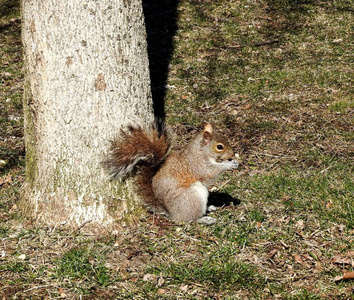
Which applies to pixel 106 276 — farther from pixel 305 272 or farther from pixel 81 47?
pixel 81 47

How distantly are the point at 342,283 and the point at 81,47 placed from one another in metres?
2.09

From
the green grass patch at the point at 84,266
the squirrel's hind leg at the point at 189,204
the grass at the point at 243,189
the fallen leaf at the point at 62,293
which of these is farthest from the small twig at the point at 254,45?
the fallen leaf at the point at 62,293

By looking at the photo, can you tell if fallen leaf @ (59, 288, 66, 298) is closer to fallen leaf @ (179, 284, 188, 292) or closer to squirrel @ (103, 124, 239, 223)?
fallen leaf @ (179, 284, 188, 292)

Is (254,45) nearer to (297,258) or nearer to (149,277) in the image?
(297,258)

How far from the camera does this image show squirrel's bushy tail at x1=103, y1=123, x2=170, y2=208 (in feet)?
10.4

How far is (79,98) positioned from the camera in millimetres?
3188

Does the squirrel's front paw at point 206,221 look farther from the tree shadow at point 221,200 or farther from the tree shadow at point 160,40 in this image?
the tree shadow at point 160,40

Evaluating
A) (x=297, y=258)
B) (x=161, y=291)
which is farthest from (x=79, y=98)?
(x=297, y=258)

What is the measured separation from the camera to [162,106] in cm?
552

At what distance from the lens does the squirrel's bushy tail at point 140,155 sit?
10.4 ft

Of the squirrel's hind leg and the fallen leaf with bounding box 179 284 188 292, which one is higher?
the squirrel's hind leg

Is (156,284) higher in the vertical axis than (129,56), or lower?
lower

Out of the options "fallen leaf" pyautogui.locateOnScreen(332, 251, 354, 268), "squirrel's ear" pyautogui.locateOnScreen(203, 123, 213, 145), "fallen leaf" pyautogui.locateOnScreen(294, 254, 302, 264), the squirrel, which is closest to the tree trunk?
the squirrel

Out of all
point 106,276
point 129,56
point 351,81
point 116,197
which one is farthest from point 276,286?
point 351,81
